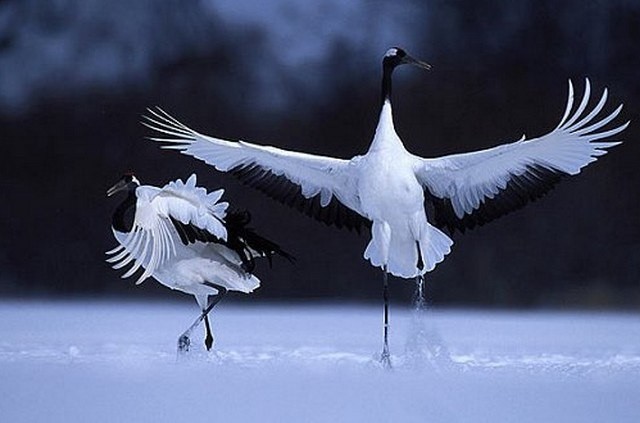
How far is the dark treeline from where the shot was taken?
451cm

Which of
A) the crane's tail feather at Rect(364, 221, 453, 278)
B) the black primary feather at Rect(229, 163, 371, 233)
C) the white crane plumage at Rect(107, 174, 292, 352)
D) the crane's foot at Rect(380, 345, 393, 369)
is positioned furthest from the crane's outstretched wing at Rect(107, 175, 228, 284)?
the crane's foot at Rect(380, 345, 393, 369)

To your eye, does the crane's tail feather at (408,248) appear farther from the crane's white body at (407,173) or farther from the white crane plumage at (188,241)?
the white crane plumage at (188,241)

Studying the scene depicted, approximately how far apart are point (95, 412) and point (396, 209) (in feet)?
3.80

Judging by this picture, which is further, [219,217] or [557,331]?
[557,331]

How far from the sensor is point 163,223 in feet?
10.8

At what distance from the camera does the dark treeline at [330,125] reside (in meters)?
4.51

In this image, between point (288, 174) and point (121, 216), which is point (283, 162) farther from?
point (121, 216)

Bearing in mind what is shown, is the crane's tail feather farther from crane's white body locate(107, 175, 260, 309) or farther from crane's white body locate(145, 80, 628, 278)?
crane's white body locate(107, 175, 260, 309)

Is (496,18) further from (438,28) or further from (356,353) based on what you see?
(356,353)

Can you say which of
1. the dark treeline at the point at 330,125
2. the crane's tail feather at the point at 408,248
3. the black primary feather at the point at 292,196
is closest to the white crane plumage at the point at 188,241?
the black primary feather at the point at 292,196

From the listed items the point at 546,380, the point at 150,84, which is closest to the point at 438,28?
the point at 150,84

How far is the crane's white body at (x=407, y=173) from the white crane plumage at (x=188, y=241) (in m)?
0.26

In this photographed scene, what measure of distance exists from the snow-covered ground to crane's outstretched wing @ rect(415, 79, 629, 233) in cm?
40

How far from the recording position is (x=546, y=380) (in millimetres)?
2941
